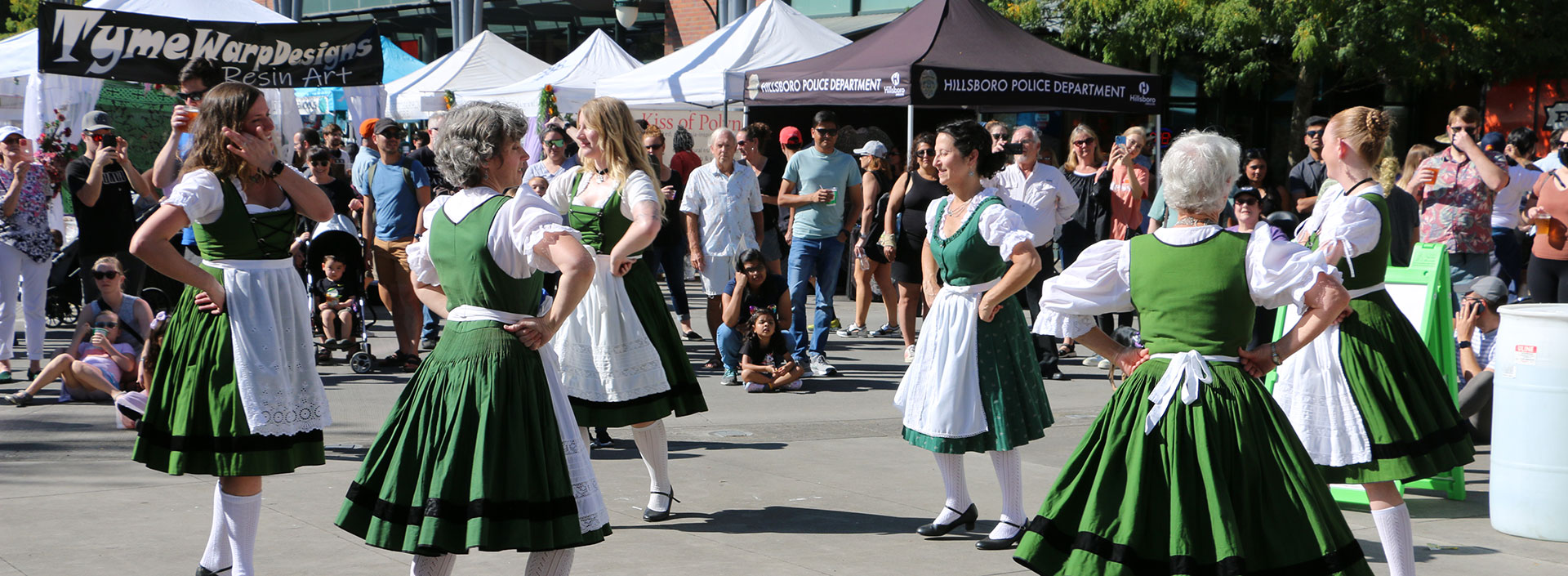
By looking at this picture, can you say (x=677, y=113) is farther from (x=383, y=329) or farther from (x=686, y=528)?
(x=686, y=528)

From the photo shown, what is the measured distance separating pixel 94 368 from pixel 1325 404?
6.84 metres

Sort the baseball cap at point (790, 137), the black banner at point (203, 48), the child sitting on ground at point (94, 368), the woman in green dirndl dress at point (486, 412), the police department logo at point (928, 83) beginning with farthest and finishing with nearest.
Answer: the police department logo at point (928, 83) → the baseball cap at point (790, 137) → the black banner at point (203, 48) → the child sitting on ground at point (94, 368) → the woman in green dirndl dress at point (486, 412)

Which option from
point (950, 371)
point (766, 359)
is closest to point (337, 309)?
point (766, 359)

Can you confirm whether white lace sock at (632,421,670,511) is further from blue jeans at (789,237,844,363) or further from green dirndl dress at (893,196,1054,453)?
blue jeans at (789,237,844,363)

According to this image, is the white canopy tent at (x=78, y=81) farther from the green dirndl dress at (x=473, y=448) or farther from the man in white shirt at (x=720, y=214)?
the green dirndl dress at (x=473, y=448)

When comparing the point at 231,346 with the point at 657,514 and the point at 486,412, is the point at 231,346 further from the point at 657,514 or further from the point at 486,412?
the point at 657,514

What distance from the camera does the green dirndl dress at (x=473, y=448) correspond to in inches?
147

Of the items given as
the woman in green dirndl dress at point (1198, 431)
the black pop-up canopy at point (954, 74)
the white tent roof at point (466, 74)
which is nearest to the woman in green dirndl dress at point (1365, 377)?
the woman in green dirndl dress at point (1198, 431)

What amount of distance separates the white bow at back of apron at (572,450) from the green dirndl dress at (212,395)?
0.89 metres

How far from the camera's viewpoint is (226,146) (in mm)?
4395

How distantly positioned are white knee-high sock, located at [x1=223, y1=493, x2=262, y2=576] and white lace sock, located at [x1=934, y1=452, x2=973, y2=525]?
2.47 meters

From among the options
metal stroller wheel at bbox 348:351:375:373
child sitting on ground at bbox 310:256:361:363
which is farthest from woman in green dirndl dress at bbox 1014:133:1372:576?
child sitting on ground at bbox 310:256:361:363

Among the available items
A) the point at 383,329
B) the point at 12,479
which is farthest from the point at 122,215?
the point at 12,479

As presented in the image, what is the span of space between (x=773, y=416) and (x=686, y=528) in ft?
9.12
